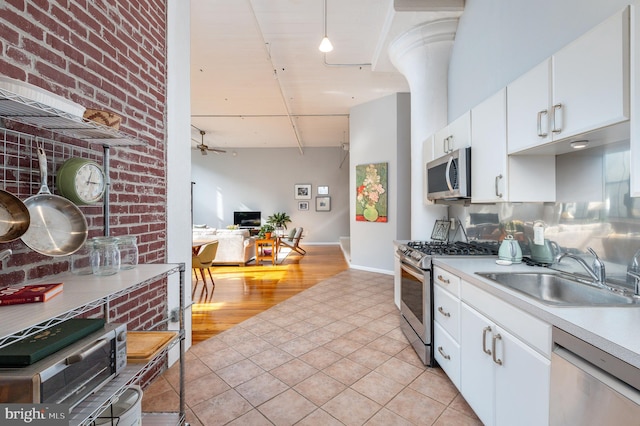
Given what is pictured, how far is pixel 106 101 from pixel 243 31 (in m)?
2.67

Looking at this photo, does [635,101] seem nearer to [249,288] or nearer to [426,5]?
[426,5]

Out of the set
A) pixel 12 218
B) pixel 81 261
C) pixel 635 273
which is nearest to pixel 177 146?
pixel 81 261

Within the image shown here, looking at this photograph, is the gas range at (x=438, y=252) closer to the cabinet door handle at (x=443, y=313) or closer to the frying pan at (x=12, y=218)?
the cabinet door handle at (x=443, y=313)

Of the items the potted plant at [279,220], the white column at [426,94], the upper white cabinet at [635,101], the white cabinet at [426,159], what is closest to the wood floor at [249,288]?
the potted plant at [279,220]

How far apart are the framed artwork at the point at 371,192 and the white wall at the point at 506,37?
7.43ft

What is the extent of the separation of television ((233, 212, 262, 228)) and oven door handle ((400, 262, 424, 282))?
7.88 meters

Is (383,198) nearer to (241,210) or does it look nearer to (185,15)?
(185,15)

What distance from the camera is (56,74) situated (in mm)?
1335

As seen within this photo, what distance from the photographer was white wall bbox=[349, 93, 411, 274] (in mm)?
5355

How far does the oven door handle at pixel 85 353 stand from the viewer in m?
0.90

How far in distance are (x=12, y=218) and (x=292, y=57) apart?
4.11 metres

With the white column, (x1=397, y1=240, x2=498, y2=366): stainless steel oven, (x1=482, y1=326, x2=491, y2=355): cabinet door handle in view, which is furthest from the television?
(x1=482, y1=326, x2=491, y2=355): cabinet door handle

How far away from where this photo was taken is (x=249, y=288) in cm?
457

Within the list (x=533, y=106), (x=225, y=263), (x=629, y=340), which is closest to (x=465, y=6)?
(x=533, y=106)
